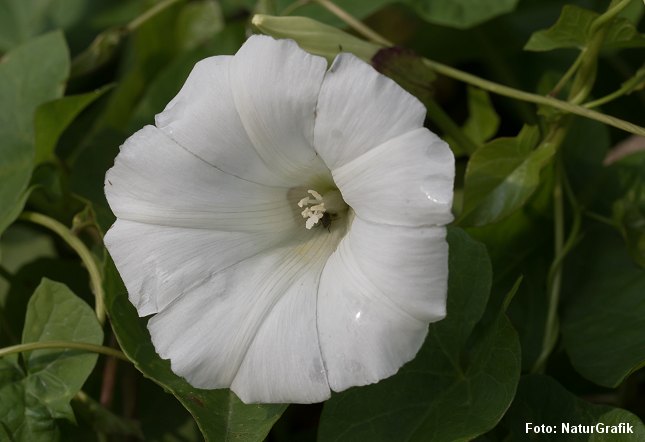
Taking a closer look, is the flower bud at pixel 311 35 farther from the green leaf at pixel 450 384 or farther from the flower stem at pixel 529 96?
the green leaf at pixel 450 384

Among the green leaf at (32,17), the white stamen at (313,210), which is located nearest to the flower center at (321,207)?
the white stamen at (313,210)

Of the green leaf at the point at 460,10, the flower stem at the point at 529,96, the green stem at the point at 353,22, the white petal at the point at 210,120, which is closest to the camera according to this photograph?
the white petal at the point at 210,120

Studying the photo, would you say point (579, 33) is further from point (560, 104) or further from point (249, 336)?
point (249, 336)

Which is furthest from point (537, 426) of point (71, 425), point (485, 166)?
point (71, 425)

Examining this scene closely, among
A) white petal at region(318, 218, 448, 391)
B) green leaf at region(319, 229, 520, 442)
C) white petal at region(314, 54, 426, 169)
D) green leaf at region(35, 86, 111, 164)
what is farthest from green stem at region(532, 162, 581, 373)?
green leaf at region(35, 86, 111, 164)

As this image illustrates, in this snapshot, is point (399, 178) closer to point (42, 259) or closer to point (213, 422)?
point (213, 422)

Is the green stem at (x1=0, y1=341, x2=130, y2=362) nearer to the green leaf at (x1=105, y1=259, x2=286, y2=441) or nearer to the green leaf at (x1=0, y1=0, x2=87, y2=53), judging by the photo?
the green leaf at (x1=105, y1=259, x2=286, y2=441)
